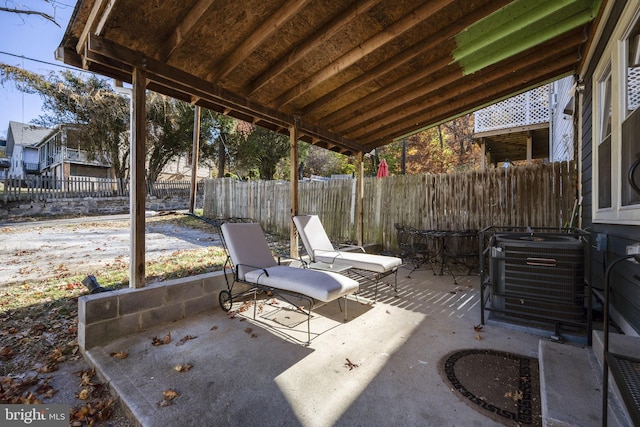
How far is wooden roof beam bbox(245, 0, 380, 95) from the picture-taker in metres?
2.82

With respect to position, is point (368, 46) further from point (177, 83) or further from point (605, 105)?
point (605, 105)

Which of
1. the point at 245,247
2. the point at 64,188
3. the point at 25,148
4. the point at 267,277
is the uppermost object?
the point at 25,148

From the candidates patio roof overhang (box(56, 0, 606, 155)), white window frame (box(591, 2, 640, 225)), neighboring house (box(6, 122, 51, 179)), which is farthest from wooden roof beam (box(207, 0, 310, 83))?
neighboring house (box(6, 122, 51, 179))

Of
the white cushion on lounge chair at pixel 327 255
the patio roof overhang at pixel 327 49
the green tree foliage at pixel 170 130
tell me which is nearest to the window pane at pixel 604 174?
the patio roof overhang at pixel 327 49

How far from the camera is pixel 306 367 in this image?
93.6 inches

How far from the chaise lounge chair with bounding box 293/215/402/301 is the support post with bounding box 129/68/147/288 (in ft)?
7.16

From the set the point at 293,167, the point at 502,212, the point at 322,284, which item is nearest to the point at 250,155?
the point at 293,167

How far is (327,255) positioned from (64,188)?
549 inches

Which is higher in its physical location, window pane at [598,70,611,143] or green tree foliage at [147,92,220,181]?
green tree foliage at [147,92,220,181]

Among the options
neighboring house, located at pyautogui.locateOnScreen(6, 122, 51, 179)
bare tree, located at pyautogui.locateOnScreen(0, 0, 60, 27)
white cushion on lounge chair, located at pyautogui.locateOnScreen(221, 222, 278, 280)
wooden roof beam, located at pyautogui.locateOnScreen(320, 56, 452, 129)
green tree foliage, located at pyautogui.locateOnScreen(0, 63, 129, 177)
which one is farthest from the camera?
neighboring house, located at pyautogui.locateOnScreen(6, 122, 51, 179)

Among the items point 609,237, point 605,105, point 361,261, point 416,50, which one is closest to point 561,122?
point 605,105

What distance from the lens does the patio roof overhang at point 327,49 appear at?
9.03ft

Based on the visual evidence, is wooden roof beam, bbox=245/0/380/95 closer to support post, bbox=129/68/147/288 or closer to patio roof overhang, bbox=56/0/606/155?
patio roof overhang, bbox=56/0/606/155

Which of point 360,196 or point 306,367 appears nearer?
point 306,367
